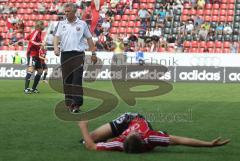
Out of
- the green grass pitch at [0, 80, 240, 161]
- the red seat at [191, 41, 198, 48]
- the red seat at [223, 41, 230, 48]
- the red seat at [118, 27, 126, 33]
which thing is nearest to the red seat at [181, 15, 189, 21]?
the red seat at [191, 41, 198, 48]

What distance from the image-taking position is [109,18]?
3772 centimetres

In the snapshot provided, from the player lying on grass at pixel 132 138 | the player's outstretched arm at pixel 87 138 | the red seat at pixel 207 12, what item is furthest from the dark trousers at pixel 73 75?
the red seat at pixel 207 12

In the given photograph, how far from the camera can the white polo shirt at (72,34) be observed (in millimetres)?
13453

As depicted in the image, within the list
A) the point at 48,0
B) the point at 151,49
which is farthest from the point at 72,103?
the point at 48,0

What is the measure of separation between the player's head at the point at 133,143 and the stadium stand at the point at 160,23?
26189mm

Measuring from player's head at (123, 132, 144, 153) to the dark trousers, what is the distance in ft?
17.2

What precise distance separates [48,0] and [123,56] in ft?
34.3

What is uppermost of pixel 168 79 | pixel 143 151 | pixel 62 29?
pixel 62 29

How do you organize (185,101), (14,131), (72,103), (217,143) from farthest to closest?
1. (185,101)
2. (72,103)
3. (14,131)
4. (217,143)

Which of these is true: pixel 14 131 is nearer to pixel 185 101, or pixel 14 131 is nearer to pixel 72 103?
pixel 72 103

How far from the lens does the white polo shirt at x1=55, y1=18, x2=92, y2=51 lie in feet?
44.1

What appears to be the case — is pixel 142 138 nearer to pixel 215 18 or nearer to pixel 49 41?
pixel 49 41

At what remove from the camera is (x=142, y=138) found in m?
8.11

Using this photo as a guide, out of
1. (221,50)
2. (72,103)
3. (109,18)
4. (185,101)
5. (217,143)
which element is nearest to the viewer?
(217,143)
